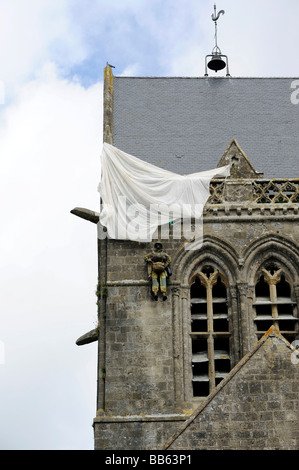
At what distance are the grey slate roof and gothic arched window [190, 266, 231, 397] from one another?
3.17 metres

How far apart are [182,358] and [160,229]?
3.08 m

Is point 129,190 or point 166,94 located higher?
point 166,94

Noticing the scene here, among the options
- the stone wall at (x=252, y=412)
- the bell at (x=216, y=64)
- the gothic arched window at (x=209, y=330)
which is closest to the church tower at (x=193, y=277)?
the gothic arched window at (x=209, y=330)

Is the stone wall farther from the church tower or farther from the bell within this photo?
the bell

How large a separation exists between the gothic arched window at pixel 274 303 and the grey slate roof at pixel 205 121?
2.98 meters

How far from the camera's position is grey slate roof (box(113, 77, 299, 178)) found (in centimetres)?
2864

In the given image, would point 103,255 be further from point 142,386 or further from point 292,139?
point 292,139

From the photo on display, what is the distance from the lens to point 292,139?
29.5 meters

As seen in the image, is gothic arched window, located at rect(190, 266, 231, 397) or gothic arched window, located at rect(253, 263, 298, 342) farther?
gothic arched window, located at rect(253, 263, 298, 342)

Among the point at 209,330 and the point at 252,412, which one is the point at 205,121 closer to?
the point at 209,330

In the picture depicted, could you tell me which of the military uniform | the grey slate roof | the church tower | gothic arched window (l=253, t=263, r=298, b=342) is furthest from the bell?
the military uniform

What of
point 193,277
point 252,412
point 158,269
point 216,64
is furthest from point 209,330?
point 216,64

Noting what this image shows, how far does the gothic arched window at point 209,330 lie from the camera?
82.9 ft
